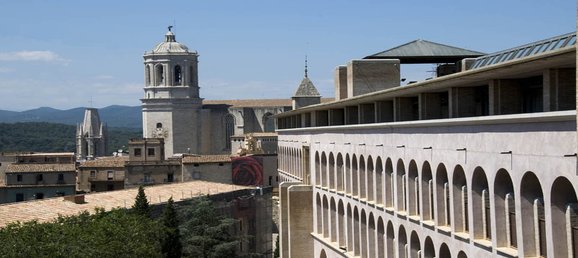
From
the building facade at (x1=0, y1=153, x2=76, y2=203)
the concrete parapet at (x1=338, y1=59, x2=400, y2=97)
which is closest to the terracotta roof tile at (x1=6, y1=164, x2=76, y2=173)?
the building facade at (x1=0, y1=153, x2=76, y2=203)

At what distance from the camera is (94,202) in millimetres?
58625

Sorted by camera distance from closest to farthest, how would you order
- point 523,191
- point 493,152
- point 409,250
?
point 523,191 → point 493,152 → point 409,250

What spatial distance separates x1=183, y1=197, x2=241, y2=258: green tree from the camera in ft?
177

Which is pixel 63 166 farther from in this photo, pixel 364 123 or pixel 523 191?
pixel 523 191

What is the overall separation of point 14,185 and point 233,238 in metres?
33.7

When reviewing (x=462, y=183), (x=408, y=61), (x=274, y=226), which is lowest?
(x=274, y=226)

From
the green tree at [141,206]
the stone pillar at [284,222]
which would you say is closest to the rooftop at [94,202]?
the green tree at [141,206]

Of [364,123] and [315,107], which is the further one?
[315,107]

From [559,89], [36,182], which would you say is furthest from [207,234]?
[559,89]

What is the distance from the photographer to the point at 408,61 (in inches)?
1849

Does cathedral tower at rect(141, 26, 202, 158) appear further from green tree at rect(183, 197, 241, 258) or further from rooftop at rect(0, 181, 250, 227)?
green tree at rect(183, 197, 241, 258)

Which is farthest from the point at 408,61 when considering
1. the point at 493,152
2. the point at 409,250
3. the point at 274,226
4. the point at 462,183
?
the point at 274,226

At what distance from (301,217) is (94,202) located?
1572cm

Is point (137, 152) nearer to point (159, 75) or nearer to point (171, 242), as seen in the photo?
point (159, 75)
